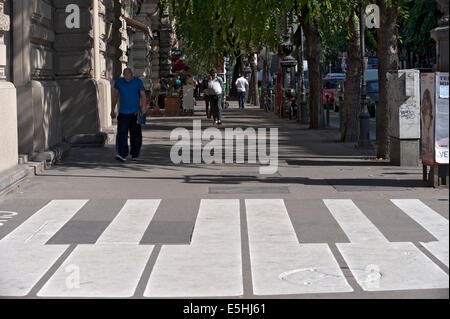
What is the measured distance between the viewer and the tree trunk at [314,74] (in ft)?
93.2

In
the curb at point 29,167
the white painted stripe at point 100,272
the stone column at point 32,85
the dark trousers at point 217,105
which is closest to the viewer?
the white painted stripe at point 100,272

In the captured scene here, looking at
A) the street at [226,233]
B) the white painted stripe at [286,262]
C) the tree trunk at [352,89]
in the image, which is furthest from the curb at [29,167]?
the tree trunk at [352,89]

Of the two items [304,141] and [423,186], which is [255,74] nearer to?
[304,141]

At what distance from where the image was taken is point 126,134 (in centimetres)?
1838

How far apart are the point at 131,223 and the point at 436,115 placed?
459 centimetres

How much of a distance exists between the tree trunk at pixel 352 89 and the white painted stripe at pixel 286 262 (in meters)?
12.0

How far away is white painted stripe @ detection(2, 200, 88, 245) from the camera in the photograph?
973cm

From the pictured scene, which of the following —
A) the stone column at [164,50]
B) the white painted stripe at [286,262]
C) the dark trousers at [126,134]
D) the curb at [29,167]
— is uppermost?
the stone column at [164,50]

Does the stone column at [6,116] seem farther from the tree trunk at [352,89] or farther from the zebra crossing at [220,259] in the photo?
the tree trunk at [352,89]

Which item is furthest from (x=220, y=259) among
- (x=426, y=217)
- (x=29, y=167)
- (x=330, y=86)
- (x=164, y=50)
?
(x=164, y=50)

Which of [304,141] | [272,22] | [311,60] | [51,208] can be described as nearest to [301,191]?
[51,208]

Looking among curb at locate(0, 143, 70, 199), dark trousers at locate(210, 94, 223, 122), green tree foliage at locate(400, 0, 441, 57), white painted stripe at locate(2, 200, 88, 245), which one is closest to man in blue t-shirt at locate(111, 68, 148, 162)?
curb at locate(0, 143, 70, 199)

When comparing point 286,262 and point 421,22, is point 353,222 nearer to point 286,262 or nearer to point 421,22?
point 286,262

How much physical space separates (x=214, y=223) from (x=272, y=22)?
15.1 metres
